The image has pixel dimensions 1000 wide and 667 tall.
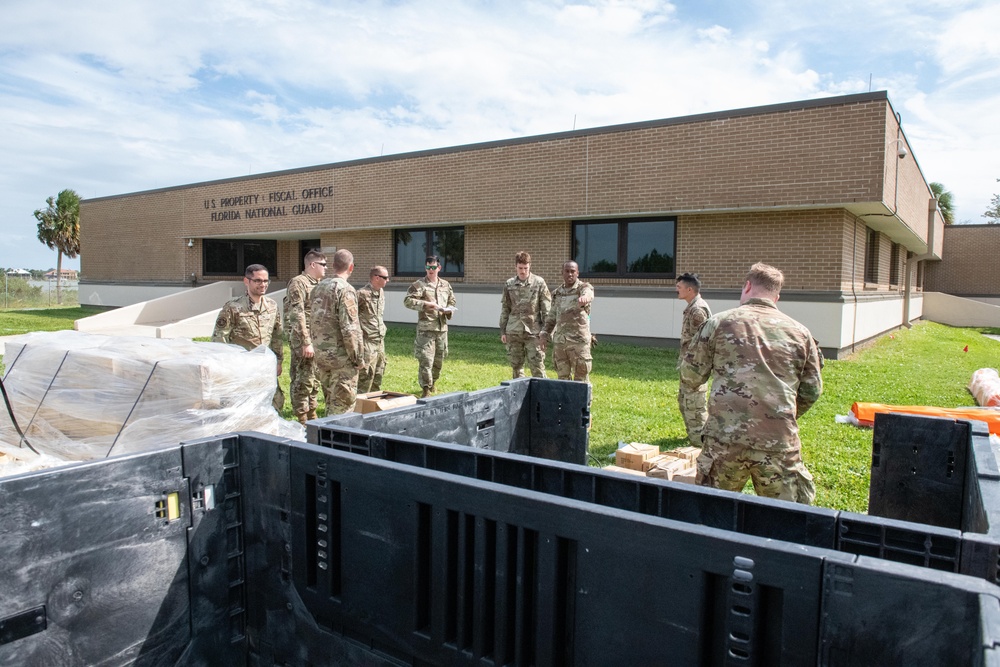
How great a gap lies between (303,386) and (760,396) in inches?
230

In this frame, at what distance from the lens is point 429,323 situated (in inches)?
390

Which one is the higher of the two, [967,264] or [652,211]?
[967,264]

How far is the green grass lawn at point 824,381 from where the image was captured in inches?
267

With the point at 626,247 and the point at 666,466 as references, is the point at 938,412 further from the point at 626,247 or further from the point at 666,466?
the point at 626,247

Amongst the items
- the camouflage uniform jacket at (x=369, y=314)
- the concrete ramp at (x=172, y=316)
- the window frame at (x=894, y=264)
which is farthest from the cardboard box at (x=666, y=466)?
the window frame at (x=894, y=264)

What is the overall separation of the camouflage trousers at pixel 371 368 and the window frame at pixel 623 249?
850 centimetres

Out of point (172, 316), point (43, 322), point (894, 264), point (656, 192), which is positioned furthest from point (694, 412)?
point (43, 322)

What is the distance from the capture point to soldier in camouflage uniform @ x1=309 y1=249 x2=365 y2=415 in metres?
7.29

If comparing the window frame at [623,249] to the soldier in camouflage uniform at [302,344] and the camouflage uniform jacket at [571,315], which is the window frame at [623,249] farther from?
the soldier in camouflage uniform at [302,344]

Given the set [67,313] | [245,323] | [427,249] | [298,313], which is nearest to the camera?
[245,323]

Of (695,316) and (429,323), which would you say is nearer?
(695,316)

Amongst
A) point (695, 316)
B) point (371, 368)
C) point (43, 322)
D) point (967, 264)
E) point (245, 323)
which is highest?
point (967, 264)

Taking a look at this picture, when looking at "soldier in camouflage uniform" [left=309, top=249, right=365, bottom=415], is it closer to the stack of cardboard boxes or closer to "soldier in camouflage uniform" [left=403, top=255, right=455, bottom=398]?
"soldier in camouflage uniform" [left=403, top=255, right=455, bottom=398]

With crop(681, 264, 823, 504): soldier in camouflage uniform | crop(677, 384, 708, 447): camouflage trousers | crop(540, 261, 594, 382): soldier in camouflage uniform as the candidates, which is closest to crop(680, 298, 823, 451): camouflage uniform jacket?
crop(681, 264, 823, 504): soldier in camouflage uniform
